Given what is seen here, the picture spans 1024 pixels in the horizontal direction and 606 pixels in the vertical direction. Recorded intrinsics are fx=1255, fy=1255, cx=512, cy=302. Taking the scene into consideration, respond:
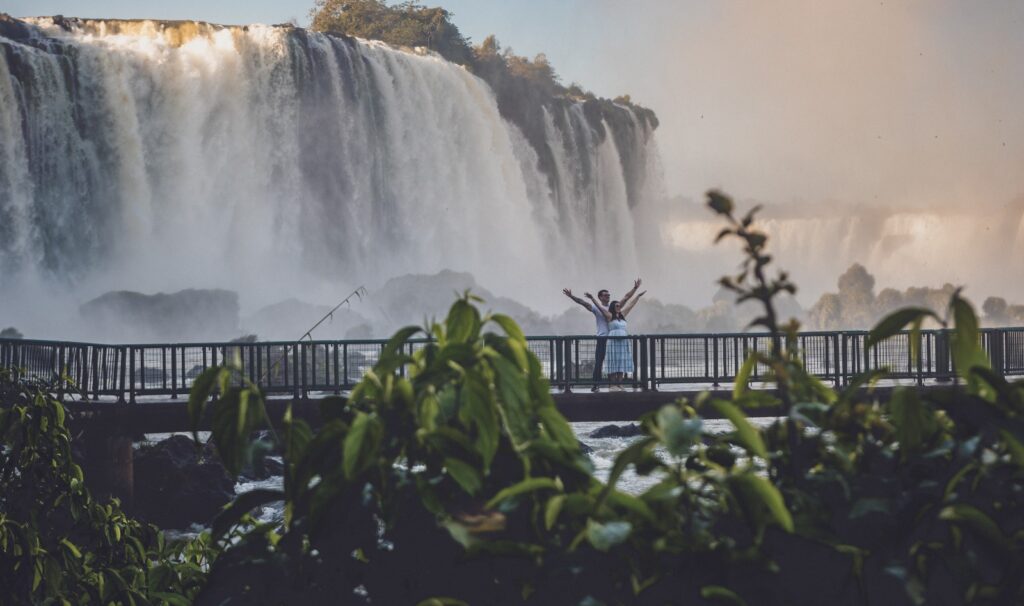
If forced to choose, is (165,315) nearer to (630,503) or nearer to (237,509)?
(237,509)

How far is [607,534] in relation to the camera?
4.77ft

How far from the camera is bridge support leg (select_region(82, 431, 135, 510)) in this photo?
17031 mm

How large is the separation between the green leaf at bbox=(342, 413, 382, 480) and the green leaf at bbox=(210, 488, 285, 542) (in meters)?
0.22

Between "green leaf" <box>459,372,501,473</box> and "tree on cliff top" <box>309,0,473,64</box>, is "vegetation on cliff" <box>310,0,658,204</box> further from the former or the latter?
"green leaf" <box>459,372,501,473</box>

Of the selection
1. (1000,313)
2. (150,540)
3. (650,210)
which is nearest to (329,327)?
(650,210)

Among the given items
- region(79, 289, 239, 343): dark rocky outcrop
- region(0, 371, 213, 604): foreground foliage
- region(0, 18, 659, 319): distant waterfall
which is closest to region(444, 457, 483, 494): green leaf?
region(0, 371, 213, 604): foreground foliage

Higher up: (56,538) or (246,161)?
(246,161)

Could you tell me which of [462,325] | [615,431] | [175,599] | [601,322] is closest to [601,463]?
[601,322]

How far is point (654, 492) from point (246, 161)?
143 ft

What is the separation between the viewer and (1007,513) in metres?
1.51

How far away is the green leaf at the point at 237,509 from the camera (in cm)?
170

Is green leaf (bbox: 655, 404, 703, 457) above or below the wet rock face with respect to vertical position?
above

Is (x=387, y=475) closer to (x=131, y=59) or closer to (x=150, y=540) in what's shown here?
(x=150, y=540)

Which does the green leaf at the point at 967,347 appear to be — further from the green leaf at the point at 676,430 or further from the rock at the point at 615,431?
the rock at the point at 615,431
